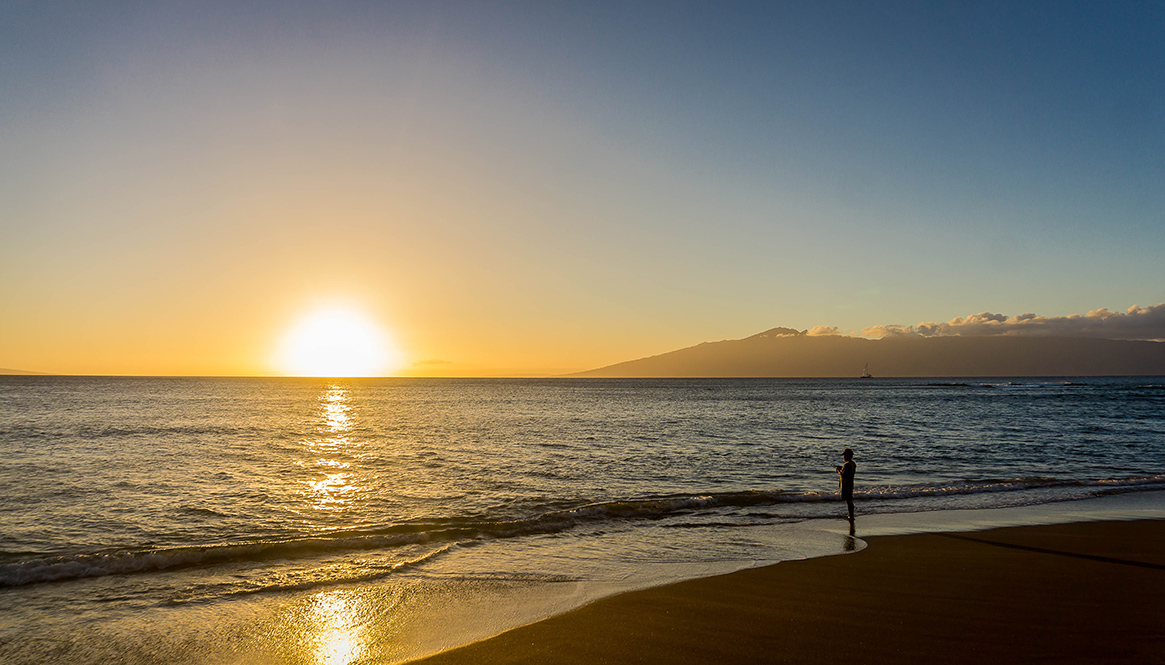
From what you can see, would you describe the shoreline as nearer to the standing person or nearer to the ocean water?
the ocean water

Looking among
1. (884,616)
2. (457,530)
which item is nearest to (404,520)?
(457,530)

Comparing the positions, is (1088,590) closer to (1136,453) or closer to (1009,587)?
(1009,587)

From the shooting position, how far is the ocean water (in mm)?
8602

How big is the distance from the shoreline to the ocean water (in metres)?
0.89

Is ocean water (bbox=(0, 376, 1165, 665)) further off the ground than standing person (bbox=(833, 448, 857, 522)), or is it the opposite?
standing person (bbox=(833, 448, 857, 522))

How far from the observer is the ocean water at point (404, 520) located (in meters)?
8.60

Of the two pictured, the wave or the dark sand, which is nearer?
the dark sand

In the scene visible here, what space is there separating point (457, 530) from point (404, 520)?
6.62 ft

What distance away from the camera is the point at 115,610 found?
9336mm

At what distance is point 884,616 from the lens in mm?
8430

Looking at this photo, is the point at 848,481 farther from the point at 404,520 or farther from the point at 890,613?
the point at 404,520

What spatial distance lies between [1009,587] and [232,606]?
12188 mm

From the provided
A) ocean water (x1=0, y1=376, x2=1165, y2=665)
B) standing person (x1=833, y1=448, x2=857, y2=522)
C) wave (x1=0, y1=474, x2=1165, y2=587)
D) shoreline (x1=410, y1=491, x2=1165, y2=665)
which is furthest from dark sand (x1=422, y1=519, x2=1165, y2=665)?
wave (x1=0, y1=474, x2=1165, y2=587)

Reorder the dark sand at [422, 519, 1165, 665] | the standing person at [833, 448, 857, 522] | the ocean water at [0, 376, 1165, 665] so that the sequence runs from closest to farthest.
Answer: the dark sand at [422, 519, 1165, 665], the ocean water at [0, 376, 1165, 665], the standing person at [833, 448, 857, 522]
